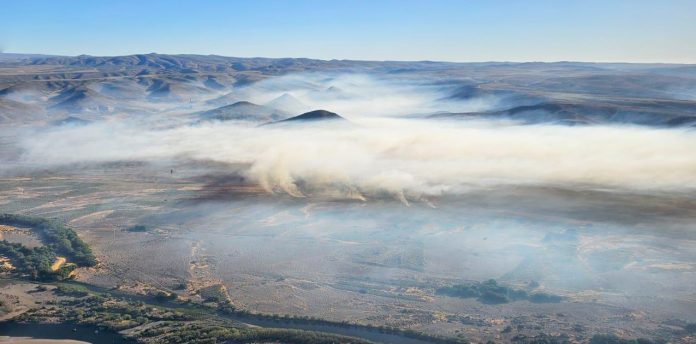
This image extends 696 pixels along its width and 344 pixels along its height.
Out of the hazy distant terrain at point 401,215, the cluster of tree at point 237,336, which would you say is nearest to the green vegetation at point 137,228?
the hazy distant terrain at point 401,215

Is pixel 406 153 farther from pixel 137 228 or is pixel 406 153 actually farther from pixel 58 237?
pixel 58 237

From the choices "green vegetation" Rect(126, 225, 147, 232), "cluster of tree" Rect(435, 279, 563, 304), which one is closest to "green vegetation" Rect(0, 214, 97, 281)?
"green vegetation" Rect(126, 225, 147, 232)

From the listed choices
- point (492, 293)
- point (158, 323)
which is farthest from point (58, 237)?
point (492, 293)

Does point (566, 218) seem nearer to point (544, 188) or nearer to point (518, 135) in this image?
point (544, 188)

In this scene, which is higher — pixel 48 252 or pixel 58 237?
pixel 58 237

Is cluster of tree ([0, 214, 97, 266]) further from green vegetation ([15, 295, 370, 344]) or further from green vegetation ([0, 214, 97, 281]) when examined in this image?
green vegetation ([15, 295, 370, 344])

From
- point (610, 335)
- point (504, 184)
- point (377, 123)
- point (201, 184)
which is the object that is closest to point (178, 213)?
point (201, 184)

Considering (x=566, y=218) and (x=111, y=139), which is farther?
(x=111, y=139)
